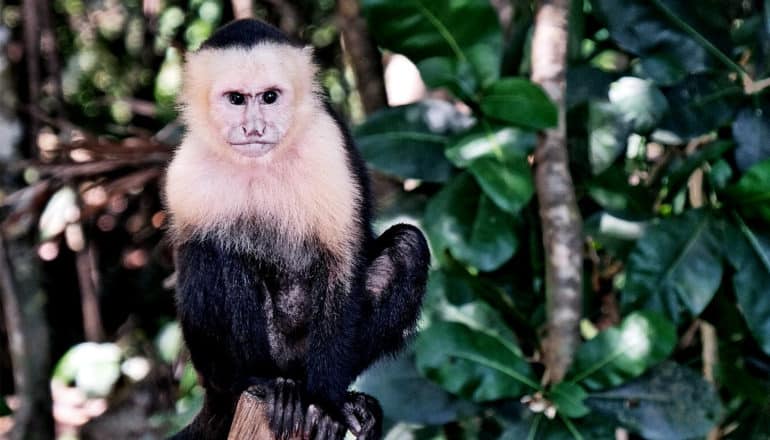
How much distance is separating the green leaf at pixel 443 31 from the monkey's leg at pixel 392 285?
77 centimetres

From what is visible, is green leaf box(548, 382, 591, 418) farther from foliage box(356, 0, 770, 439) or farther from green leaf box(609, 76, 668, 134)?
green leaf box(609, 76, 668, 134)

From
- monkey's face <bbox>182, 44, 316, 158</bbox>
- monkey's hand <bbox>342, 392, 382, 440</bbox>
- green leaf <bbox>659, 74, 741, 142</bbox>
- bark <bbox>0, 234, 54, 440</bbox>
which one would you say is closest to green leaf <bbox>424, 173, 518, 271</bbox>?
green leaf <bbox>659, 74, 741, 142</bbox>

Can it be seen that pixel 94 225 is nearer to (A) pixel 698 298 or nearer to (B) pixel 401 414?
(B) pixel 401 414

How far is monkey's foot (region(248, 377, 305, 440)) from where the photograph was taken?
1.94 metres

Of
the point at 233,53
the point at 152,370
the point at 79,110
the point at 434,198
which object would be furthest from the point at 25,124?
the point at 233,53

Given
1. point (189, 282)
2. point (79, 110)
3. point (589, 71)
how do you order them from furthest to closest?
point (79, 110)
point (589, 71)
point (189, 282)

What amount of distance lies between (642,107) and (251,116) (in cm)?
135

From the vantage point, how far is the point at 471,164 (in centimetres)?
270

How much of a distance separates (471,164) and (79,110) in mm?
2129

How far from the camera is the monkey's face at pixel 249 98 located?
199 cm

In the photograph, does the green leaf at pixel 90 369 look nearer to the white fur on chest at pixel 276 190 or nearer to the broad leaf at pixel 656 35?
the white fur on chest at pixel 276 190

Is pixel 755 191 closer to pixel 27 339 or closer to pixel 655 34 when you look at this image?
pixel 655 34

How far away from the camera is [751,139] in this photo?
290cm

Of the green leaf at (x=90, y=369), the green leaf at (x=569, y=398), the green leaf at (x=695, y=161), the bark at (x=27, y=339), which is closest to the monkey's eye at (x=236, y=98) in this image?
the green leaf at (x=569, y=398)
